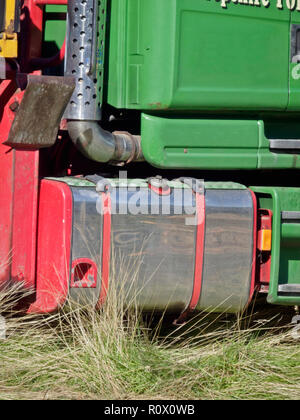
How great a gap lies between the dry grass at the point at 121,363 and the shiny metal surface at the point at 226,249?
0.23m

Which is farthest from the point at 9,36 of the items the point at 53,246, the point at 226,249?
the point at 226,249

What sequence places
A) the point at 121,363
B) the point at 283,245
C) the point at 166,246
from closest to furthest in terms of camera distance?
the point at 121,363 < the point at 166,246 < the point at 283,245

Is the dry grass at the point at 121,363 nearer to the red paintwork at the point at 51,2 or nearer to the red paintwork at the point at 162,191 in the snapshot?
the red paintwork at the point at 162,191

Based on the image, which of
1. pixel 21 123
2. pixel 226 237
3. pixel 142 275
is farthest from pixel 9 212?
pixel 226 237

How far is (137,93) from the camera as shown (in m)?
3.80

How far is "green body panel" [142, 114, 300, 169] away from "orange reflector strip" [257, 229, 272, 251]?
0.30 metres

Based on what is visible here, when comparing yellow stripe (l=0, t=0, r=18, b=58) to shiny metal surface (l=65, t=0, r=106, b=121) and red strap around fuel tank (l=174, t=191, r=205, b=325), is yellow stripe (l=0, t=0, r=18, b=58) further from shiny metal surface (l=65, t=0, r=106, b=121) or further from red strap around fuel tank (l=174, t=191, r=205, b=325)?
red strap around fuel tank (l=174, t=191, r=205, b=325)

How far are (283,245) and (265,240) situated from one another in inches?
4.9

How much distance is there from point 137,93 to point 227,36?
46 centimetres

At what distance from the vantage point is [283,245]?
3834 millimetres

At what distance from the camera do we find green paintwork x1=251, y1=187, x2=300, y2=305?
374 cm

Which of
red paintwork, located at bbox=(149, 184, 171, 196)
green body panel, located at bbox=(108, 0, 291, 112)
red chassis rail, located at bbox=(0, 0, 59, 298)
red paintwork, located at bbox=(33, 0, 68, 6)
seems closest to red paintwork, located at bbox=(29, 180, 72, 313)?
red chassis rail, located at bbox=(0, 0, 59, 298)

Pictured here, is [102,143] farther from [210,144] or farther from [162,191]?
[210,144]

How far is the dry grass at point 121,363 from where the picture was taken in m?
3.44
